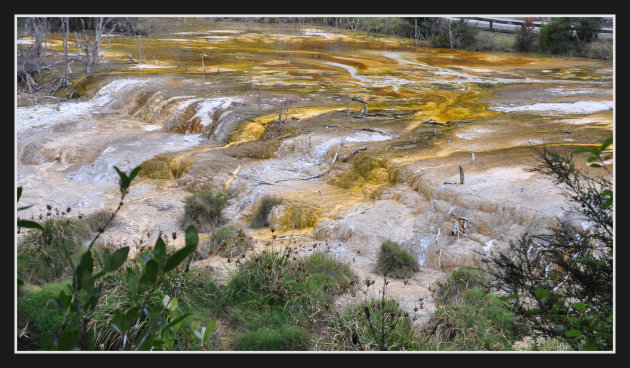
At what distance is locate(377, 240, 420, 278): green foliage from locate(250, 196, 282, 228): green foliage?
1.60 meters

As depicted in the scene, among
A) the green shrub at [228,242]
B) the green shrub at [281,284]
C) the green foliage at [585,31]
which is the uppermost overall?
the green foliage at [585,31]

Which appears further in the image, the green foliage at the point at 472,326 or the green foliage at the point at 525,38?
the green foliage at the point at 525,38

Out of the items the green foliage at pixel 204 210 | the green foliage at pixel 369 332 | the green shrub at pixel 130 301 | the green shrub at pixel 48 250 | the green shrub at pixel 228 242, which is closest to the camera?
the green foliage at pixel 369 332

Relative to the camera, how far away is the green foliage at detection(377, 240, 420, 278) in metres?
5.19

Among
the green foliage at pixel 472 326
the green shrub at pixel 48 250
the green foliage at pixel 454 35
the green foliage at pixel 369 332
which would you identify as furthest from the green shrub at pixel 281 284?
the green foliage at pixel 454 35

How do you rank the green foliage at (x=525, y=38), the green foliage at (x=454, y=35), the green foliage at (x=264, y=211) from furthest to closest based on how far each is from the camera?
1. the green foliage at (x=454, y=35)
2. the green foliage at (x=525, y=38)
3. the green foliage at (x=264, y=211)

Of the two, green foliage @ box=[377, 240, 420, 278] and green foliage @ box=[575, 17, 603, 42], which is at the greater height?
green foliage @ box=[575, 17, 603, 42]

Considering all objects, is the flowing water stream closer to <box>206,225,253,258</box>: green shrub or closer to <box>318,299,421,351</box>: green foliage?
<box>206,225,253,258</box>: green shrub

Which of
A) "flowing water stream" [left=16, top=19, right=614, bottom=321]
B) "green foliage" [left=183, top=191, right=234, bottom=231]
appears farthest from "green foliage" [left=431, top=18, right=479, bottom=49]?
"green foliage" [left=183, top=191, right=234, bottom=231]

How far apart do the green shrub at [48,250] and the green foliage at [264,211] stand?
5.62ft

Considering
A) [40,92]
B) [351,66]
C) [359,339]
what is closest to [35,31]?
[40,92]

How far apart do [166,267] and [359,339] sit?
2.26 m

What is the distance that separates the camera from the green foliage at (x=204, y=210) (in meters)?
6.37

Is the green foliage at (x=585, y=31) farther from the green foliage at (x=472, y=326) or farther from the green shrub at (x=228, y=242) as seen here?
the green shrub at (x=228, y=242)
